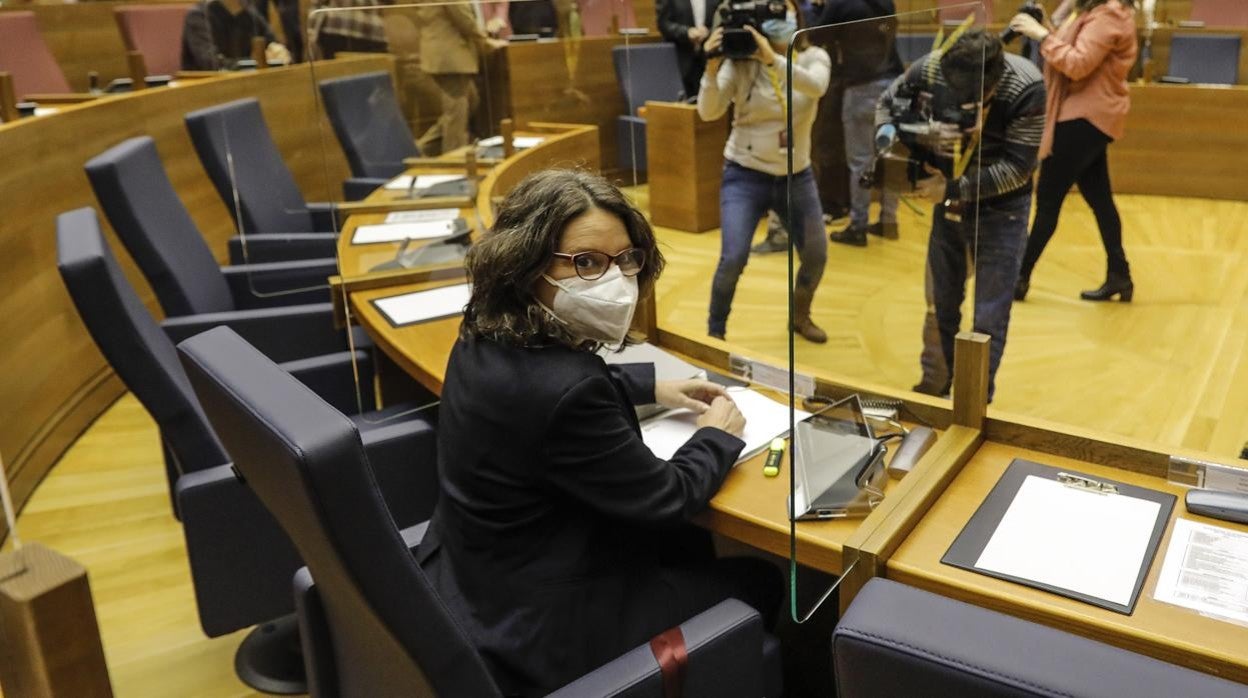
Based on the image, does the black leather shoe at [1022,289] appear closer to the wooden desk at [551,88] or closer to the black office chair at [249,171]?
the wooden desk at [551,88]

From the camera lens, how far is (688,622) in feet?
4.32

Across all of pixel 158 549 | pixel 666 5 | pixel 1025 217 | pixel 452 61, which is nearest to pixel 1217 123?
pixel 666 5

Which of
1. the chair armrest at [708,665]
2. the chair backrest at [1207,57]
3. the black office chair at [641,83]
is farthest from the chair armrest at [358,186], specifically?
the chair backrest at [1207,57]

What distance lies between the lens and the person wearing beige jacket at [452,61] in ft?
8.55

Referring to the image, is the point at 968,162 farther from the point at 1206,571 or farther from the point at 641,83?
the point at 641,83

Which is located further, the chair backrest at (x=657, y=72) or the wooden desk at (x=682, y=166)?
the wooden desk at (x=682, y=166)

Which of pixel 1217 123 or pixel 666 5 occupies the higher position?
pixel 666 5

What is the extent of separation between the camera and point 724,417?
163 cm

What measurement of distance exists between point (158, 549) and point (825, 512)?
2001 millimetres

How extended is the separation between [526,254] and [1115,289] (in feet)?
11.2

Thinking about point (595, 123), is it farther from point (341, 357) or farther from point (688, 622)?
point (688, 622)

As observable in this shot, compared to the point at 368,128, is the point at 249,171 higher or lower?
lower

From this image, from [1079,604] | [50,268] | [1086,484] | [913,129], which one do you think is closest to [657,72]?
[50,268]

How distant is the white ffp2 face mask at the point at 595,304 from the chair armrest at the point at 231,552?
0.78 m
